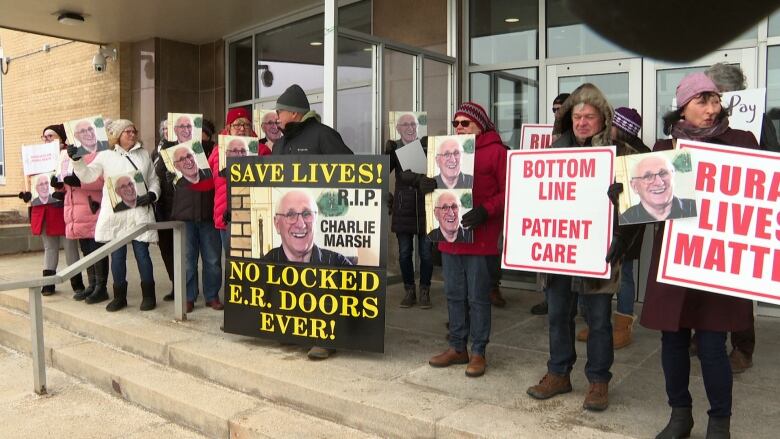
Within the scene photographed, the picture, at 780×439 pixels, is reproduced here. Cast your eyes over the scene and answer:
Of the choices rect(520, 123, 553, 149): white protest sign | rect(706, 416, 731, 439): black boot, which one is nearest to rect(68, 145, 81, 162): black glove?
rect(520, 123, 553, 149): white protest sign

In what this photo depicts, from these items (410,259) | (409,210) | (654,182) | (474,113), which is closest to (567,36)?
(409,210)

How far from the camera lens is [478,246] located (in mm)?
3920

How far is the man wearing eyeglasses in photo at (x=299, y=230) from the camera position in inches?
168

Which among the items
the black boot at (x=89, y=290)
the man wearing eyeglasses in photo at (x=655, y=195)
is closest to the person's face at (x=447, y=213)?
the man wearing eyeglasses in photo at (x=655, y=195)

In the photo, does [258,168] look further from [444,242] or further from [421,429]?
[421,429]

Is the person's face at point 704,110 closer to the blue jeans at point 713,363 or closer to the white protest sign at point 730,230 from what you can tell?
the white protest sign at point 730,230

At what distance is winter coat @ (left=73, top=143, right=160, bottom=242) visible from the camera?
5.61 m

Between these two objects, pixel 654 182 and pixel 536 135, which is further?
pixel 536 135

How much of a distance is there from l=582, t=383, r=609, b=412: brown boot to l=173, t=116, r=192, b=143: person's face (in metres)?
3.99

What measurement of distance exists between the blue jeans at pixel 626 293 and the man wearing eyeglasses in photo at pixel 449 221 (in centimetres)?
145

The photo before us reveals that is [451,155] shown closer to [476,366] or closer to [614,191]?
[614,191]

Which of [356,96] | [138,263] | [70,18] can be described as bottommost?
[138,263]

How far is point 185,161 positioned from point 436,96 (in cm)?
303

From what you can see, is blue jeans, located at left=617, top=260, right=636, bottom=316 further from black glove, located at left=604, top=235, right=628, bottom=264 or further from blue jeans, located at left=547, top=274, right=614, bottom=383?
black glove, located at left=604, top=235, right=628, bottom=264
